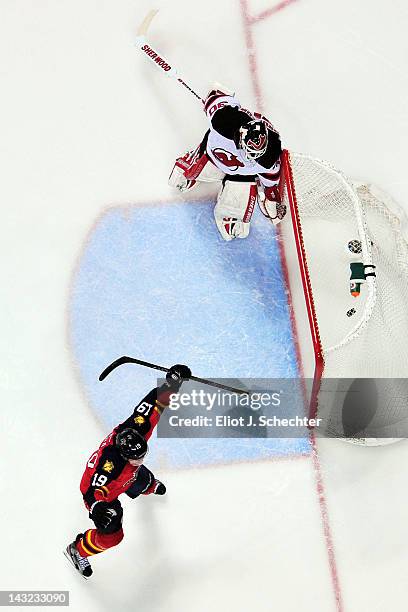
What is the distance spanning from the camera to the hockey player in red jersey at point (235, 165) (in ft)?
14.9

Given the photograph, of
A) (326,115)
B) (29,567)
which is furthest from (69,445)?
(326,115)

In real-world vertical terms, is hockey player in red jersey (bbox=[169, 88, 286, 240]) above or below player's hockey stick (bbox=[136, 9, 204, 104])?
below

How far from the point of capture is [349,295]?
4.74 meters

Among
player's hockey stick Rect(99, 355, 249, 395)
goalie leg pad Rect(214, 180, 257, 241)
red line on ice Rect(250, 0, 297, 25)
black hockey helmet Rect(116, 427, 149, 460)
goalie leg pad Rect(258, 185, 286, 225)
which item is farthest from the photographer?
red line on ice Rect(250, 0, 297, 25)

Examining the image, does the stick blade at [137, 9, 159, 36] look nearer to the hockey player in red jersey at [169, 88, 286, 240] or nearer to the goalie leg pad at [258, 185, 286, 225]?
the hockey player in red jersey at [169, 88, 286, 240]

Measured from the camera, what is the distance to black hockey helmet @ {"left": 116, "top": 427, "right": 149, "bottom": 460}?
4004mm

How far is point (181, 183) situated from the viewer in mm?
5191

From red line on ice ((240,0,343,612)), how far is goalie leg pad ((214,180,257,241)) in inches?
10.8

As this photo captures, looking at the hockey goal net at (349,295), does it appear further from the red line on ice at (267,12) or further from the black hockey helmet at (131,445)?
the red line on ice at (267,12)

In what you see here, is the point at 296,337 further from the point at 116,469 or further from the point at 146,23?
the point at 146,23

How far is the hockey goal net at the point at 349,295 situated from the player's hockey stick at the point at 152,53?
1000 mm

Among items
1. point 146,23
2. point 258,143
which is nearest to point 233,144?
point 258,143

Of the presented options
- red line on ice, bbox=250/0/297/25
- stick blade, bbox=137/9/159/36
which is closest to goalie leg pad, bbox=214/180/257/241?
stick blade, bbox=137/9/159/36

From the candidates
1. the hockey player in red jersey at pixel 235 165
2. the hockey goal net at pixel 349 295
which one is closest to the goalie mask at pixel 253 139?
the hockey player in red jersey at pixel 235 165
